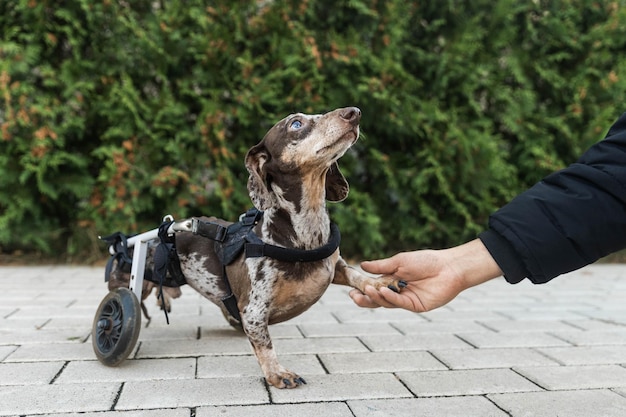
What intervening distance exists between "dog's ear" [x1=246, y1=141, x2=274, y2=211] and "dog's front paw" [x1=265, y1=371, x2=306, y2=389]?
763mm

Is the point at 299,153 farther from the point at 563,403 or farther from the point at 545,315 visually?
the point at 545,315

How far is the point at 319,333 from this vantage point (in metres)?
3.41

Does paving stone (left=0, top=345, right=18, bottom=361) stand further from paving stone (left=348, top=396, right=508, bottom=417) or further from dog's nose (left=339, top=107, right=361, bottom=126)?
dog's nose (left=339, top=107, right=361, bottom=126)

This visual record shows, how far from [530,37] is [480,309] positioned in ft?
12.9

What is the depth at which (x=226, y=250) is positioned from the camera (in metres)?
2.61

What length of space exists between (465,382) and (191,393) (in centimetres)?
127

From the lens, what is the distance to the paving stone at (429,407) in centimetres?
214

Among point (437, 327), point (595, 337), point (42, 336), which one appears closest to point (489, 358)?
point (437, 327)

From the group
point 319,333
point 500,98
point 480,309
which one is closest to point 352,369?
point 319,333

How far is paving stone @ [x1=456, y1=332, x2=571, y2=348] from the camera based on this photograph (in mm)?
3156

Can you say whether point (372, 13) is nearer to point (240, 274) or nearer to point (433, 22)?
point (433, 22)

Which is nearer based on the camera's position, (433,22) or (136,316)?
(136,316)

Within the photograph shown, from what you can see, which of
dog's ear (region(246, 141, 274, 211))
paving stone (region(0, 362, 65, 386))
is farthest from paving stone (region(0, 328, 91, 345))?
dog's ear (region(246, 141, 274, 211))

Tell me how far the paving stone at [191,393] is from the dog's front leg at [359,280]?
63 cm
